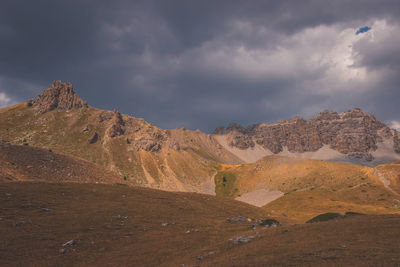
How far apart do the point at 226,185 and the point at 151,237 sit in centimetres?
15234

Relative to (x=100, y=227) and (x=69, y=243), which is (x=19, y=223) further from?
(x=100, y=227)

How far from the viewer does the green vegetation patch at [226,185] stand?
16388 cm

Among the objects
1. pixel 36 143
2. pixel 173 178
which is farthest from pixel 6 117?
pixel 173 178

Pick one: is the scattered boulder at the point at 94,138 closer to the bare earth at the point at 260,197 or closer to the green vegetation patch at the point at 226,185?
the green vegetation patch at the point at 226,185

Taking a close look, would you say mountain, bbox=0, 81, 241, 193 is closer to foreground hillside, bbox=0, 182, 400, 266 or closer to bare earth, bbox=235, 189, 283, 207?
bare earth, bbox=235, 189, 283, 207

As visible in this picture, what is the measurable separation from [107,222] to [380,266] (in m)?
30.3

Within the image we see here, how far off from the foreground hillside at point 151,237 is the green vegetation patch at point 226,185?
123404 millimetres

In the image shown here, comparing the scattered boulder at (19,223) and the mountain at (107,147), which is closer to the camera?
the scattered boulder at (19,223)

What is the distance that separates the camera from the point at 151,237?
1133 inches

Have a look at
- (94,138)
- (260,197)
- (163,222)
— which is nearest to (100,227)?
(163,222)

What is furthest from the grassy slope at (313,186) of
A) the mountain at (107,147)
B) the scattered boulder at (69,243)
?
the scattered boulder at (69,243)

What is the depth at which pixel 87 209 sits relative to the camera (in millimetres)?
36438

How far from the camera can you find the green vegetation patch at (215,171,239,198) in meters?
164

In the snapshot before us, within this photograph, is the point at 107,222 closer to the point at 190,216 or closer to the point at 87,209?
the point at 87,209
